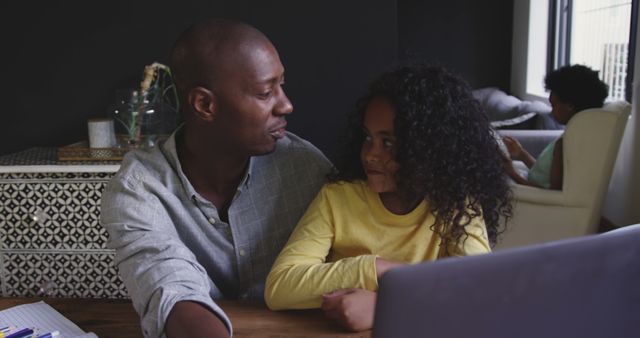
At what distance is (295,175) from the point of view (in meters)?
1.38

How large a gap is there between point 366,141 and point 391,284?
0.78 m

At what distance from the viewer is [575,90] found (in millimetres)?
3766

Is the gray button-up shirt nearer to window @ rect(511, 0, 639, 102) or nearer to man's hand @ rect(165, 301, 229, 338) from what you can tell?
man's hand @ rect(165, 301, 229, 338)

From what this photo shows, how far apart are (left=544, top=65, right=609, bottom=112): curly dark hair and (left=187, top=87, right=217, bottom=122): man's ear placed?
3032 mm

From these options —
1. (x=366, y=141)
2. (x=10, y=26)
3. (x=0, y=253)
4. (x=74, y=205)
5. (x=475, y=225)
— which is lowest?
(x=0, y=253)

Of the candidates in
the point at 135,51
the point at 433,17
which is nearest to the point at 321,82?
the point at 135,51

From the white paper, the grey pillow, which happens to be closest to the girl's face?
the white paper

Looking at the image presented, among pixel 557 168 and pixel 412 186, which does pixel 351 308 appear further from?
pixel 557 168

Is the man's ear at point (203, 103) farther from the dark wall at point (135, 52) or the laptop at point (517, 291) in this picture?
the dark wall at point (135, 52)

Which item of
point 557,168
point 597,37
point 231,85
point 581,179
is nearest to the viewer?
point 231,85

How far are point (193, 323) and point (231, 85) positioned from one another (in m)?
0.46

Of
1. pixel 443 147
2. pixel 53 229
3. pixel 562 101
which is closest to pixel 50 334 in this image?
pixel 443 147

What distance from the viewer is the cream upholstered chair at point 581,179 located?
318cm

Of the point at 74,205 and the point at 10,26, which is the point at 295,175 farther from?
the point at 10,26
